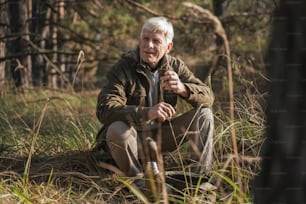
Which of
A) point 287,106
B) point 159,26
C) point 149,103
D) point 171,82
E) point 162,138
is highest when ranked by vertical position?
point 159,26

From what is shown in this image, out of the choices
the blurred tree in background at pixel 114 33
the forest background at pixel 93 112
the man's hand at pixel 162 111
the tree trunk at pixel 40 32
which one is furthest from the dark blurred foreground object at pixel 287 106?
the tree trunk at pixel 40 32

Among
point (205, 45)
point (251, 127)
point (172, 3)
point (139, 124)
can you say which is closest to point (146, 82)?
point (139, 124)

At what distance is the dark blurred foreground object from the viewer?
2090 millimetres

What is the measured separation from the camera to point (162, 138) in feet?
14.7

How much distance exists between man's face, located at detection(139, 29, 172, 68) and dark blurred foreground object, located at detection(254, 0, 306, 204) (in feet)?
7.34

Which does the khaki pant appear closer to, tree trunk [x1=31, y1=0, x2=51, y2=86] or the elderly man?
the elderly man

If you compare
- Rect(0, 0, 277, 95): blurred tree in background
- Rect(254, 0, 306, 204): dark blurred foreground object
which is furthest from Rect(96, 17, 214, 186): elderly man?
Rect(0, 0, 277, 95): blurred tree in background

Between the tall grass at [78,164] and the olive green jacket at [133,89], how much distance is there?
0.21 m

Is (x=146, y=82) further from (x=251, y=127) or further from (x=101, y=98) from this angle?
(x=251, y=127)

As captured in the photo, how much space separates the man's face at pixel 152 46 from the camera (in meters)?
4.36

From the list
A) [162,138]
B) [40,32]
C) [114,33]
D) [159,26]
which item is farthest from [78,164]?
[114,33]

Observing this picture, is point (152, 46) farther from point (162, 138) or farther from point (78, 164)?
point (78, 164)

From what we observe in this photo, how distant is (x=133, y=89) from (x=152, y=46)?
0.90 feet

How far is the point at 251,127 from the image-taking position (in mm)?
4531
